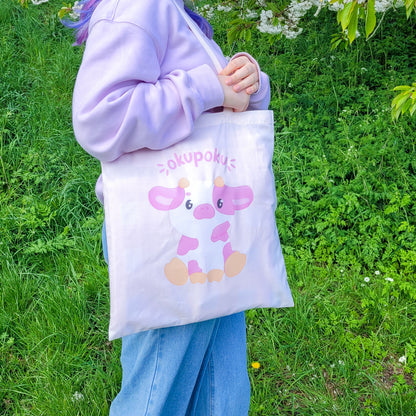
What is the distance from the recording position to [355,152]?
3.20 m

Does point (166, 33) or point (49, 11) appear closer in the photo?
point (166, 33)

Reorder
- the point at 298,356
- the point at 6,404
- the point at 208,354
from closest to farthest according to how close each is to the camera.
→ the point at 208,354, the point at 6,404, the point at 298,356

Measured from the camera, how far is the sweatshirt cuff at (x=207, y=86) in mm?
1226

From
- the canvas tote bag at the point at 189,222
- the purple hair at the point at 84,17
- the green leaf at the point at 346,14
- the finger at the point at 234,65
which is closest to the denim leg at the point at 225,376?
the canvas tote bag at the point at 189,222

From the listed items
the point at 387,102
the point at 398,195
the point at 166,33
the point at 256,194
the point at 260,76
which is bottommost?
the point at 398,195

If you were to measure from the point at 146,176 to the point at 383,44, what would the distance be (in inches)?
143

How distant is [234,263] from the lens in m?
1.29

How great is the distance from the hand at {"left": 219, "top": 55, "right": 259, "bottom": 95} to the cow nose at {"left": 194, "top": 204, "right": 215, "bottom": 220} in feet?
0.96

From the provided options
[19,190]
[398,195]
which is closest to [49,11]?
[19,190]

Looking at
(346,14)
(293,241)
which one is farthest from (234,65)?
(293,241)

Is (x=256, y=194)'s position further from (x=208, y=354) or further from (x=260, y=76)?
(x=208, y=354)

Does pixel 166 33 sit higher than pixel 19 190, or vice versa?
pixel 166 33

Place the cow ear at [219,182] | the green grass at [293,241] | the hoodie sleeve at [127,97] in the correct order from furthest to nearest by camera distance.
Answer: the green grass at [293,241] < the cow ear at [219,182] < the hoodie sleeve at [127,97]

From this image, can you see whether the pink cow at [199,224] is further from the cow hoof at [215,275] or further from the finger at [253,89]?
the finger at [253,89]
